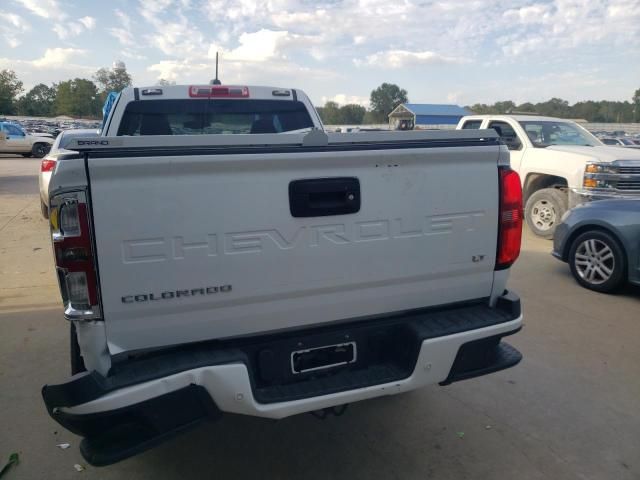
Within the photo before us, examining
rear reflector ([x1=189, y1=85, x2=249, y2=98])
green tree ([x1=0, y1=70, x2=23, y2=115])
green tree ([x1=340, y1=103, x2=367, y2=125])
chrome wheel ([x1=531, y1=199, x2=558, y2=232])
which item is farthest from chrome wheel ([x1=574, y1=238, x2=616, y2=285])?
green tree ([x1=0, y1=70, x2=23, y2=115])

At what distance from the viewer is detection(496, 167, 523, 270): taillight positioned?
2842 mm

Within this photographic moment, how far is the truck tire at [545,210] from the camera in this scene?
8477 millimetres

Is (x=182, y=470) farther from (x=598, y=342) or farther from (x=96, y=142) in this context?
(x=598, y=342)

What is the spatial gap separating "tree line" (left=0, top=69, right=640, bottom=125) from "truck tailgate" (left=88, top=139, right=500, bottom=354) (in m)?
22.7

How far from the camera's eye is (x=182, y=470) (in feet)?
9.47

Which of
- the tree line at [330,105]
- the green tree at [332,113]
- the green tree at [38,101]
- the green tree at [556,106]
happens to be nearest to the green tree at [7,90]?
the tree line at [330,105]

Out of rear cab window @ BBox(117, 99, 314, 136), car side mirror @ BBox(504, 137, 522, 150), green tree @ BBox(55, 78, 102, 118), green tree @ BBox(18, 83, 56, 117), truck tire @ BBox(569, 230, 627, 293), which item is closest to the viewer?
rear cab window @ BBox(117, 99, 314, 136)

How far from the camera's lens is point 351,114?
39938 mm

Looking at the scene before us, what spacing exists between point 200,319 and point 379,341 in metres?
0.95

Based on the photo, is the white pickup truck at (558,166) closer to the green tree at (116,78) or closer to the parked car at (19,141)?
the parked car at (19,141)

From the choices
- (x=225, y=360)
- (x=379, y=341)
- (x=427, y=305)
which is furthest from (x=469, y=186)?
(x=225, y=360)

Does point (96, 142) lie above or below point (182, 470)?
above

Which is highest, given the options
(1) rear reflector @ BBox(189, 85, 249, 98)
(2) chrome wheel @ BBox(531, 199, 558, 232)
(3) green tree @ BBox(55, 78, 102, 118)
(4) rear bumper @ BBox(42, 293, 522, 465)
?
(3) green tree @ BBox(55, 78, 102, 118)

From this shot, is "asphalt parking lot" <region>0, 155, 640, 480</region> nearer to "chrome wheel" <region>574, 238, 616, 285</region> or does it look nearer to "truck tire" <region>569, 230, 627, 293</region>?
"truck tire" <region>569, 230, 627, 293</region>
